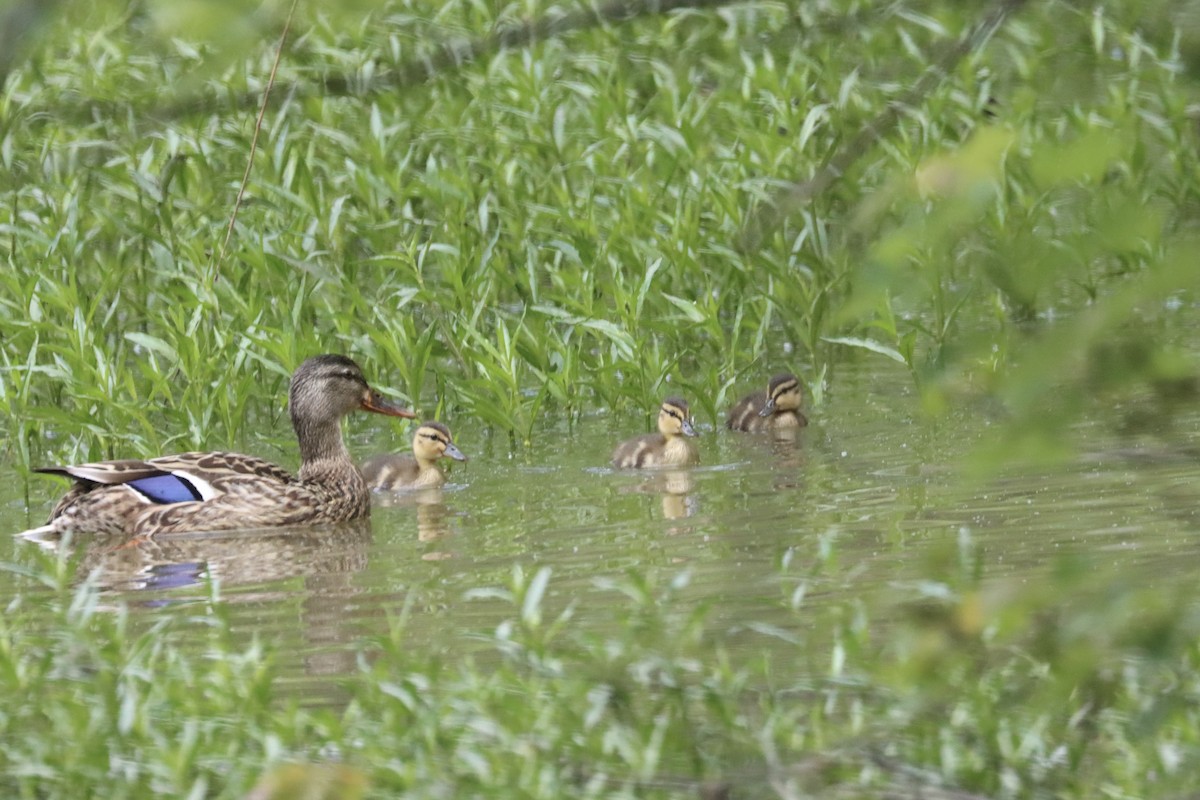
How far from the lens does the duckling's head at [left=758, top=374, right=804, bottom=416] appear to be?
9.48m

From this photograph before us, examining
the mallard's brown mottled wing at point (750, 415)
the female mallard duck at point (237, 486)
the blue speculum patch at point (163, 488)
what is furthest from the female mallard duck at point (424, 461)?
the mallard's brown mottled wing at point (750, 415)

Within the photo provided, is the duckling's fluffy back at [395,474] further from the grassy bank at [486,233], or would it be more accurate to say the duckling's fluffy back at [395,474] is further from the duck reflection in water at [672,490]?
the duck reflection in water at [672,490]

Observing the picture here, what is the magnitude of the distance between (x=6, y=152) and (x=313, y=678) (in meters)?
5.49

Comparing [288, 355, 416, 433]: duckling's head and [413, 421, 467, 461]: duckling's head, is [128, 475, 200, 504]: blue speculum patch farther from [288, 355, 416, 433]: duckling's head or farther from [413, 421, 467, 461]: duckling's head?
[413, 421, 467, 461]: duckling's head

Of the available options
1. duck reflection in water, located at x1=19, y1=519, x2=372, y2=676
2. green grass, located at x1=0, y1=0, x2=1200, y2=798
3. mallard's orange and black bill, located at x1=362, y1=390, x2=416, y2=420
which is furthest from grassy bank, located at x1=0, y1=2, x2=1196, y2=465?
duck reflection in water, located at x1=19, y1=519, x2=372, y2=676

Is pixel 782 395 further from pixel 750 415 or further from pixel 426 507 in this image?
pixel 426 507

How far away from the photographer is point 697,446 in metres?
9.61

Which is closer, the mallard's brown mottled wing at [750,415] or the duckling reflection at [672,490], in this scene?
the duckling reflection at [672,490]

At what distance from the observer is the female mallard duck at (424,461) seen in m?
9.05

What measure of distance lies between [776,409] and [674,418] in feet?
1.80

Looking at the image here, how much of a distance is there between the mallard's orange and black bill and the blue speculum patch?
114 cm

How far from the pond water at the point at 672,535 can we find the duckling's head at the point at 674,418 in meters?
0.20

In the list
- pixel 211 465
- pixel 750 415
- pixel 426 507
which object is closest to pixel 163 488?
pixel 211 465

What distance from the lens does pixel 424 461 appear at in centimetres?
913
